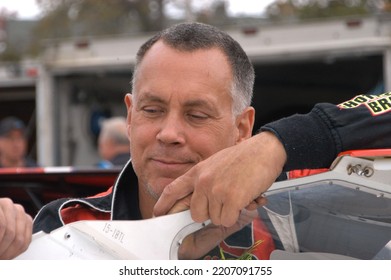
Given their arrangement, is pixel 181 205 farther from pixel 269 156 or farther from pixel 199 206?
pixel 269 156

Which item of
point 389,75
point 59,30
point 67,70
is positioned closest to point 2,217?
point 389,75

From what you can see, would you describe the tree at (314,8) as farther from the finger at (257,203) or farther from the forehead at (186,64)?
the finger at (257,203)

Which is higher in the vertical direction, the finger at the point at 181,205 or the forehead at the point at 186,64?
the forehead at the point at 186,64

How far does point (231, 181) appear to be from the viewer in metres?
1.50

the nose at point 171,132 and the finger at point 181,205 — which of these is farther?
the nose at point 171,132

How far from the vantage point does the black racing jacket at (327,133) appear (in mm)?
1558

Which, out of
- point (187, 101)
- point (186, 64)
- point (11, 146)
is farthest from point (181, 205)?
point (11, 146)

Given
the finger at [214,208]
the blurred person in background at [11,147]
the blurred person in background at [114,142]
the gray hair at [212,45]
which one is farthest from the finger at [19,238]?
the blurred person in background at [11,147]

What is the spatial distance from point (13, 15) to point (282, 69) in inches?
454

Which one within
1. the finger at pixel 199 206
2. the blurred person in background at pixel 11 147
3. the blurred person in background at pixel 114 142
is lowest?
the blurred person in background at pixel 11 147

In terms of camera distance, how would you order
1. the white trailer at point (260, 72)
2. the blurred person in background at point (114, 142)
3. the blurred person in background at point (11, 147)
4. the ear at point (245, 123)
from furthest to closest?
the blurred person in background at point (11, 147)
the white trailer at point (260, 72)
the blurred person in background at point (114, 142)
the ear at point (245, 123)

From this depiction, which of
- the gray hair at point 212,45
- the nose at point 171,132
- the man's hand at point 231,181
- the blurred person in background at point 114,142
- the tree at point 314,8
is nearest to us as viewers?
the man's hand at point 231,181

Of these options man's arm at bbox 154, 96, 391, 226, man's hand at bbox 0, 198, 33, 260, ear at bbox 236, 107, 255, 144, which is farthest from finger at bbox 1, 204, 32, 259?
ear at bbox 236, 107, 255, 144

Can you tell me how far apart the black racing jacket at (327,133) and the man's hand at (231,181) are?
0.08ft
